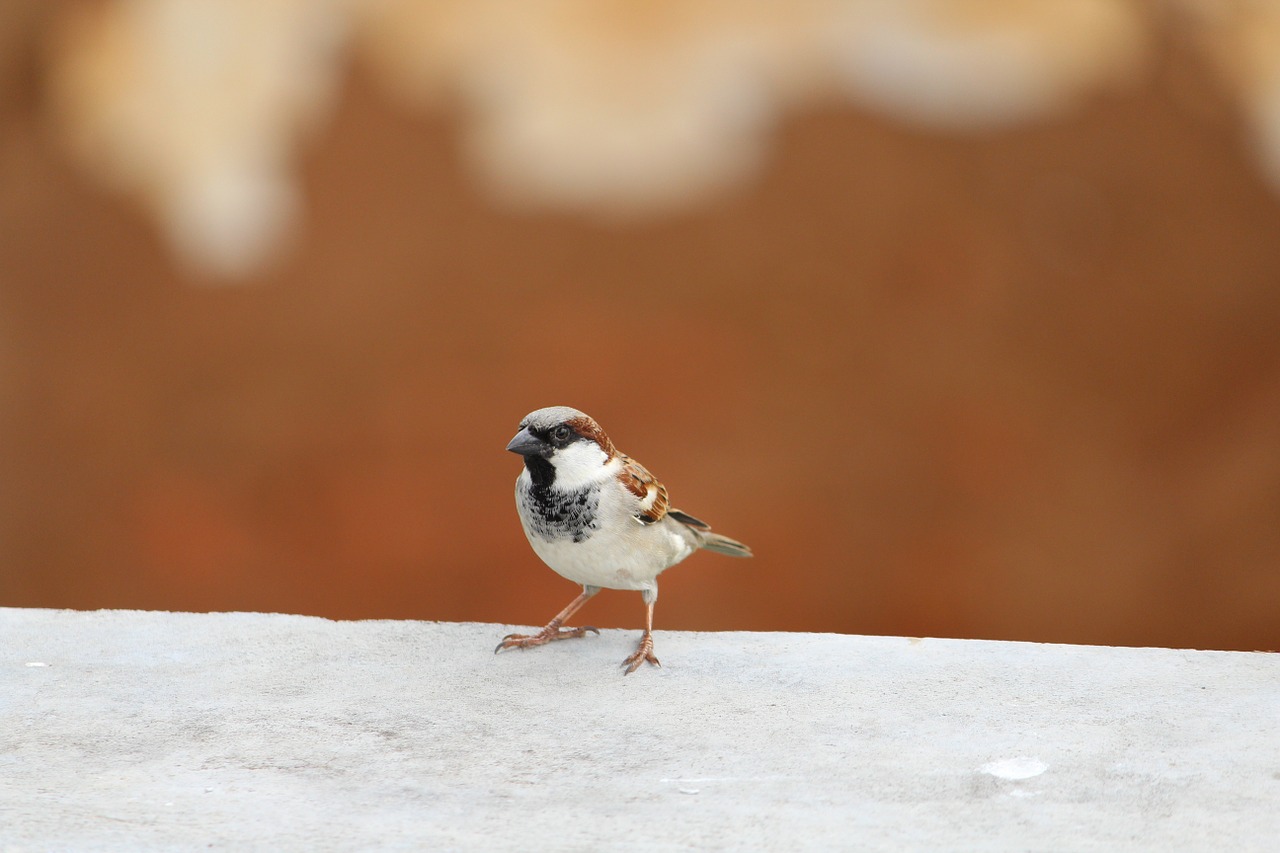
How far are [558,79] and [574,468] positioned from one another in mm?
3681

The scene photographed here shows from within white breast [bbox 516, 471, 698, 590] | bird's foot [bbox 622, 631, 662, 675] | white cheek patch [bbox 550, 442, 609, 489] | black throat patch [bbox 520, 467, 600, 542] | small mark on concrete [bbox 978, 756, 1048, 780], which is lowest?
small mark on concrete [bbox 978, 756, 1048, 780]

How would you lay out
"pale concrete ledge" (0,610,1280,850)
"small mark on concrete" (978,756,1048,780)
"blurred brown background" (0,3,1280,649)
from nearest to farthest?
"pale concrete ledge" (0,610,1280,850), "small mark on concrete" (978,756,1048,780), "blurred brown background" (0,3,1280,649)

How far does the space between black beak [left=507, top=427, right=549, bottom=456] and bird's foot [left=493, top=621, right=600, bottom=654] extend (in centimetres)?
36

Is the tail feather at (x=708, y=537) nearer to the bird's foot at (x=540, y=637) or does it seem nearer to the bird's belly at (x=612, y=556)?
the bird's belly at (x=612, y=556)

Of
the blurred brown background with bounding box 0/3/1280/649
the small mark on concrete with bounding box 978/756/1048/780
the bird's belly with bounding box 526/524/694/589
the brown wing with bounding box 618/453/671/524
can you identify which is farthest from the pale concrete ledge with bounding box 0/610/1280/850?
the blurred brown background with bounding box 0/3/1280/649

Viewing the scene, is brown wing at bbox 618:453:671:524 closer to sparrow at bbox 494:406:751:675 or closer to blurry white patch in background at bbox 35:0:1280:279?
sparrow at bbox 494:406:751:675

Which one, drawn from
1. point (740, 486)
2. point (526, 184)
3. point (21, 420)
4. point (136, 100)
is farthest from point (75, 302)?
point (740, 486)

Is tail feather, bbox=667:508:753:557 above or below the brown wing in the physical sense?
below

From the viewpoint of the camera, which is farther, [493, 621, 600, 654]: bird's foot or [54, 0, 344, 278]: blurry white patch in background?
[54, 0, 344, 278]: blurry white patch in background

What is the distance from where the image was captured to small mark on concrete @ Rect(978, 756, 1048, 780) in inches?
61.3

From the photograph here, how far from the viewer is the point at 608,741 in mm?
1695

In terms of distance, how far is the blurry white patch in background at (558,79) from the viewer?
5289 mm

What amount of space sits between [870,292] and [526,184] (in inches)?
62.5

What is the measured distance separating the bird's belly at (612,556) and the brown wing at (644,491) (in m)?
0.02
